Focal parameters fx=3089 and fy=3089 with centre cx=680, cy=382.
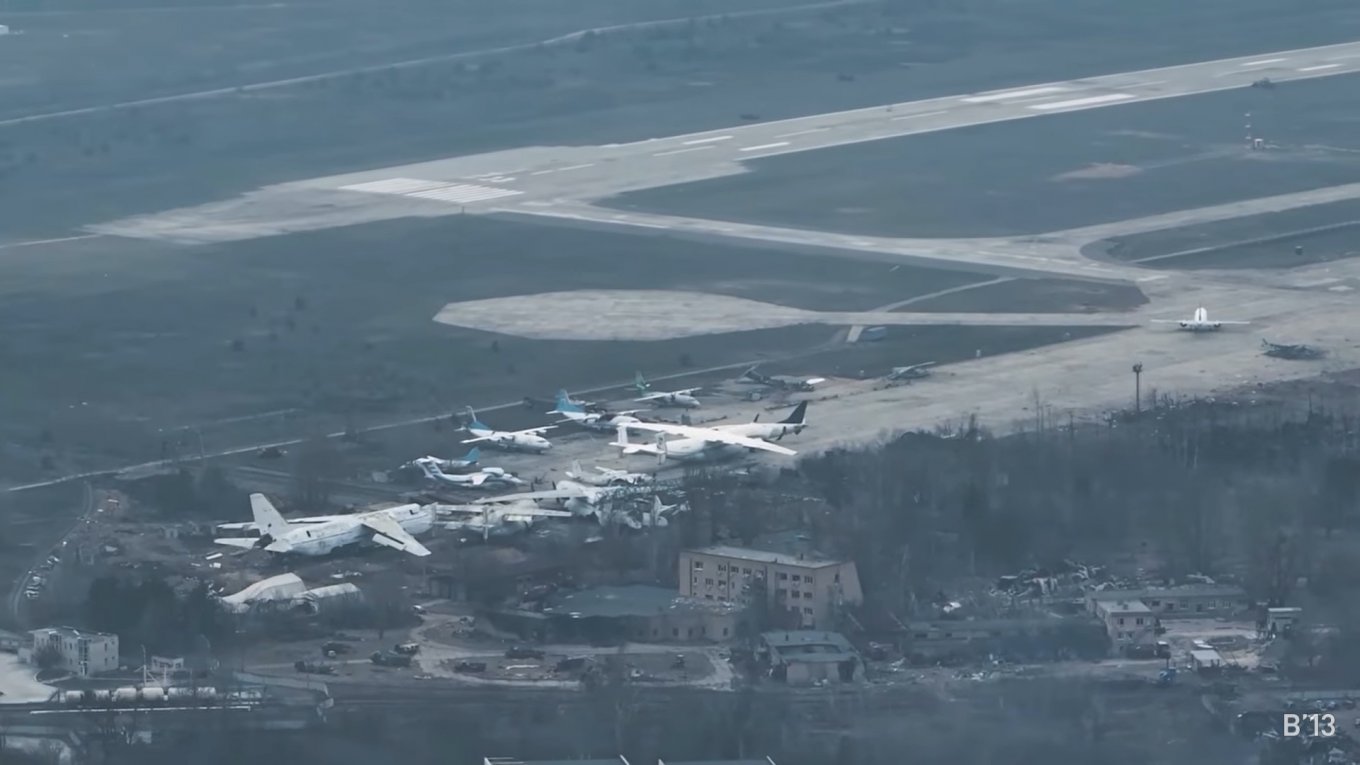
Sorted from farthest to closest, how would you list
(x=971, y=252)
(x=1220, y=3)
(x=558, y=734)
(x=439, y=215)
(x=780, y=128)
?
(x=1220, y=3) < (x=780, y=128) < (x=439, y=215) < (x=971, y=252) < (x=558, y=734)

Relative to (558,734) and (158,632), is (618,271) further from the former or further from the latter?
(558,734)

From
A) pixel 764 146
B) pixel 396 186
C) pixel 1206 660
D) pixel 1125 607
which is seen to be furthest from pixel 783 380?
pixel 764 146

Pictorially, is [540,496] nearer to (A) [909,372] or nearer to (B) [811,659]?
(B) [811,659]

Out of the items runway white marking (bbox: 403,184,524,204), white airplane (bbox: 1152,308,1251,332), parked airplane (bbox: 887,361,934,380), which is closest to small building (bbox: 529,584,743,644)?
parked airplane (bbox: 887,361,934,380)

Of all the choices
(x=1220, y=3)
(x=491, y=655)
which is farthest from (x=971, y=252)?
(x=1220, y=3)

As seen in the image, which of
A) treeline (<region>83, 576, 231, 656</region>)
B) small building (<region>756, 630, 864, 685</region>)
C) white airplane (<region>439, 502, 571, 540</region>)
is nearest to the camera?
small building (<region>756, 630, 864, 685</region>)

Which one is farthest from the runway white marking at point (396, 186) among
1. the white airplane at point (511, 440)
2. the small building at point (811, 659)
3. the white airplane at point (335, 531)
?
the small building at point (811, 659)

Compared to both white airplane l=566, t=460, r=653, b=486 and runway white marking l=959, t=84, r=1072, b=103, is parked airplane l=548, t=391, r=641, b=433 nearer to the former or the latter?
white airplane l=566, t=460, r=653, b=486
